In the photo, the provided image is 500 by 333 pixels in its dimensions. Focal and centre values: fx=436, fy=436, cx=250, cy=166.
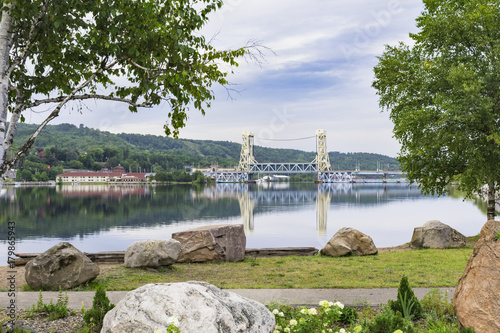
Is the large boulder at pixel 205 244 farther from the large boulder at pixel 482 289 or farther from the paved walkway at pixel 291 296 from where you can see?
the large boulder at pixel 482 289

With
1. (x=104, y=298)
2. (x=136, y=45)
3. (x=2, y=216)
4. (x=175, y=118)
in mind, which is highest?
(x=136, y=45)

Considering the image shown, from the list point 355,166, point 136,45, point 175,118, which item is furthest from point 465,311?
point 355,166


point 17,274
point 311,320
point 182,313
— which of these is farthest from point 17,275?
point 311,320

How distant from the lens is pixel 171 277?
11062mm

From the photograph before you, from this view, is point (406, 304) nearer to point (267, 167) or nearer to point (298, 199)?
point (298, 199)

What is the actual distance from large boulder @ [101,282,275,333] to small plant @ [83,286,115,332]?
138 cm

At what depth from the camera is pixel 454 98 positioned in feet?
53.6

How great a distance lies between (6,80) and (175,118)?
312cm

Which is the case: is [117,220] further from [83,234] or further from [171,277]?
[171,277]

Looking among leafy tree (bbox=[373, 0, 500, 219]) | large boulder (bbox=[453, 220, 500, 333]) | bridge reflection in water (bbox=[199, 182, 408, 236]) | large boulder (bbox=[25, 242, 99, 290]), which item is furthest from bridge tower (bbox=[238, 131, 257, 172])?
large boulder (bbox=[453, 220, 500, 333])

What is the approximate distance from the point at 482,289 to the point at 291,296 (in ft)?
10.9

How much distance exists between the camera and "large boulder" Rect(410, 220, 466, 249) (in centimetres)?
1628

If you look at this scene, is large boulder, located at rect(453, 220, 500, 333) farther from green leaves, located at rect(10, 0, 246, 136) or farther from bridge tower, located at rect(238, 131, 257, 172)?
bridge tower, located at rect(238, 131, 257, 172)

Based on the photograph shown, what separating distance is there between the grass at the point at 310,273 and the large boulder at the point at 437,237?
1825 mm
